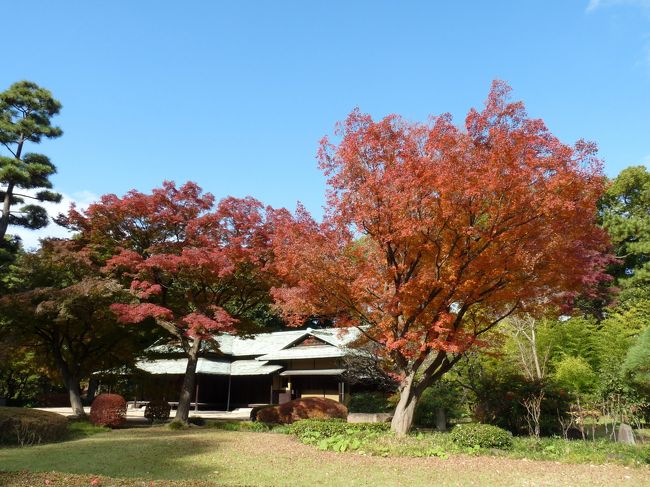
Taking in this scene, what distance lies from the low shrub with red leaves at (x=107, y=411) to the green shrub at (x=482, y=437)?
12.8m

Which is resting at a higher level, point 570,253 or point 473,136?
point 473,136

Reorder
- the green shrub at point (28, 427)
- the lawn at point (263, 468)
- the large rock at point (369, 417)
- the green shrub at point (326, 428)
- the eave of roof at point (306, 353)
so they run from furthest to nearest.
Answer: the eave of roof at point (306, 353) < the large rock at point (369, 417) < the green shrub at point (326, 428) < the green shrub at point (28, 427) < the lawn at point (263, 468)

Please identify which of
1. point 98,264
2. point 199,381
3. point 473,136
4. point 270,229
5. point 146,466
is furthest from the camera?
point 199,381

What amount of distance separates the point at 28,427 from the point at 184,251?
7.02 meters

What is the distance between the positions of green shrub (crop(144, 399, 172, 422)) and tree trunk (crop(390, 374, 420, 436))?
12.2 meters

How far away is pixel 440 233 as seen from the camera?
43.8ft

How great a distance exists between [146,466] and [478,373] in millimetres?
13126

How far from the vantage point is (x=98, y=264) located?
67.6 feet

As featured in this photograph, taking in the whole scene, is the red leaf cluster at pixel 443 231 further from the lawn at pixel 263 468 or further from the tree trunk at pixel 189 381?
the tree trunk at pixel 189 381

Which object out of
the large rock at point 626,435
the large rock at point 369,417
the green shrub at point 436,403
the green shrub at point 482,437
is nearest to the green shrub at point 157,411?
the large rock at point 369,417

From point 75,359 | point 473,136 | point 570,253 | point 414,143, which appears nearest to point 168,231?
point 75,359

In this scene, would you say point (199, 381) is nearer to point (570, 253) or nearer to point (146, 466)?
point (146, 466)

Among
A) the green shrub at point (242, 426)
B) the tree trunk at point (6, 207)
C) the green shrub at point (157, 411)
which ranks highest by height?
the tree trunk at point (6, 207)

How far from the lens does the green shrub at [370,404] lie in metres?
23.0
